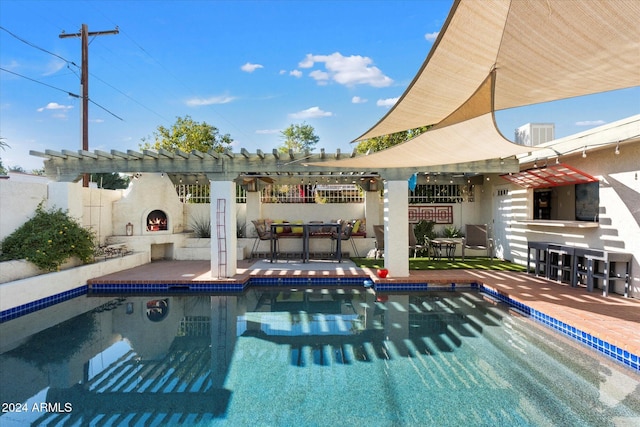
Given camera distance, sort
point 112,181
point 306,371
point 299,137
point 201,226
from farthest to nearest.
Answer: point 112,181 → point 299,137 → point 201,226 → point 306,371

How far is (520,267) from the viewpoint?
10961mm

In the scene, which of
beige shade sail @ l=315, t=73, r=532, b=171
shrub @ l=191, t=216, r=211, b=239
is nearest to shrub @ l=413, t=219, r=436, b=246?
beige shade sail @ l=315, t=73, r=532, b=171

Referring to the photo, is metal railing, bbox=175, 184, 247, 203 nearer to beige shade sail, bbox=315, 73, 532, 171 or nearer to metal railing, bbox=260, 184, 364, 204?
metal railing, bbox=260, 184, 364, 204

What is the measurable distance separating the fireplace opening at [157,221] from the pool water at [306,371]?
570cm

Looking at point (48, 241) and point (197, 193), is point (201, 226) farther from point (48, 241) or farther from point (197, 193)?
point (48, 241)

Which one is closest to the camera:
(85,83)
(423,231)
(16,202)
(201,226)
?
(16,202)

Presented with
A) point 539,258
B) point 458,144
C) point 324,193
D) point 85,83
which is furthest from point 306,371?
point 85,83

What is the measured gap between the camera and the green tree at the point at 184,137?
21.0m

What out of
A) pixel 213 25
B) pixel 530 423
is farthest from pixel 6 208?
pixel 213 25

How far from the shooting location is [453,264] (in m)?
11.6

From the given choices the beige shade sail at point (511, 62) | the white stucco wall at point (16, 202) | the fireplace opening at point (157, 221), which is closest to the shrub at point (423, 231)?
the beige shade sail at point (511, 62)

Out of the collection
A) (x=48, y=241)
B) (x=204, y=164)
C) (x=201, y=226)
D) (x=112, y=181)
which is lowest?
(x=48, y=241)

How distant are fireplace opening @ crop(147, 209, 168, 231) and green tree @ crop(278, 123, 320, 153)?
19.0 metres

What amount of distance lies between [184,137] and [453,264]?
17.2 m
